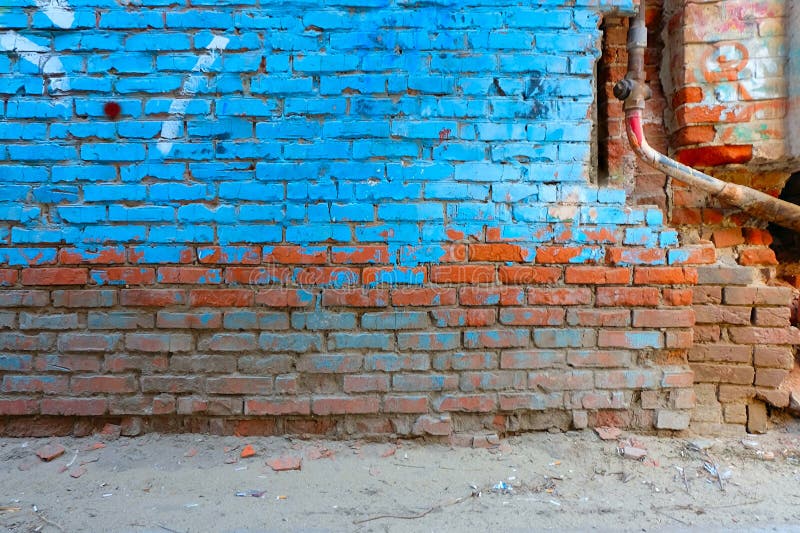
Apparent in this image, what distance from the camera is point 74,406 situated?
2189 millimetres

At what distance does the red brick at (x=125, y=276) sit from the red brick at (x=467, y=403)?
149 centimetres

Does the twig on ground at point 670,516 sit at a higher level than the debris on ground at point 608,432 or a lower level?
lower

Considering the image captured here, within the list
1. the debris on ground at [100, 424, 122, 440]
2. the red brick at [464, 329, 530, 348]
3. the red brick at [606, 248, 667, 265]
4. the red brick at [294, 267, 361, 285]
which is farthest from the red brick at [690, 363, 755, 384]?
the debris on ground at [100, 424, 122, 440]

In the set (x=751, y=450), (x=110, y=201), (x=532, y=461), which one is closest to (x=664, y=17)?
(x=751, y=450)

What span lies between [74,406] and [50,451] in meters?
0.21

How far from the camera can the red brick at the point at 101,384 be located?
7.18 ft

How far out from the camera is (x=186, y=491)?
1.93m

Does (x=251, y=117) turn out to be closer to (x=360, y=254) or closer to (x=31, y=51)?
(x=360, y=254)

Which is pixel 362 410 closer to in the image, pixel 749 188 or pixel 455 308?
pixel 455 308

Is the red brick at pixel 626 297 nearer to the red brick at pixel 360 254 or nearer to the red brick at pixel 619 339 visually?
the red brick at pixel 619 339

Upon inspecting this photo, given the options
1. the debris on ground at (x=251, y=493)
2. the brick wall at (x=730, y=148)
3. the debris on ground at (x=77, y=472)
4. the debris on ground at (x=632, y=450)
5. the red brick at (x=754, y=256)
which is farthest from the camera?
the red brick at (x=754, y=256)

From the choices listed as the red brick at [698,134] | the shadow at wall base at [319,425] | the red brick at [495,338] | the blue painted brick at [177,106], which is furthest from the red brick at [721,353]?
the blue painted brick at [177,106]

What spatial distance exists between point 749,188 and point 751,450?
51.5 inches

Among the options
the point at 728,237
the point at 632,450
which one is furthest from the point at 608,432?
the point at 728,237
